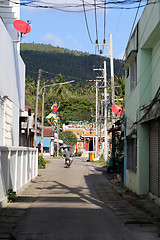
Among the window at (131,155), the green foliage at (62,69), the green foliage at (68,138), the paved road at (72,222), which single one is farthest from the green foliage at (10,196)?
the green foliage at (62,69)

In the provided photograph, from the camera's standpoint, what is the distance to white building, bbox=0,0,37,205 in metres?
11.4

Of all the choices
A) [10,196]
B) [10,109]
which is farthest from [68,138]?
[10,196]

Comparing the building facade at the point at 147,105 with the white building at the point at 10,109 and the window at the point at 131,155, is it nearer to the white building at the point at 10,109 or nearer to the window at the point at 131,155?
the window at the point at 131,155

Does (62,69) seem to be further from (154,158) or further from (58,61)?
(154,158)

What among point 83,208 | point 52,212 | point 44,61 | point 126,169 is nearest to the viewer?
point 52,212

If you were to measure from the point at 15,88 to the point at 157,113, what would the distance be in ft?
31.6

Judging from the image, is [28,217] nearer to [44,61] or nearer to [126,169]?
[126,169]

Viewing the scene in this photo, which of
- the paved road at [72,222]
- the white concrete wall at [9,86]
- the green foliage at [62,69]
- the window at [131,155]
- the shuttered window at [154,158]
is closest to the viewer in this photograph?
the paved road at [72,222]

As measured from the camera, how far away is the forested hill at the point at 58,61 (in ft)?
491

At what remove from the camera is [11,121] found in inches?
688

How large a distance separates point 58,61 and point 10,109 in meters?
147

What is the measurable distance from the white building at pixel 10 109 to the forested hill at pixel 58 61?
123 meters

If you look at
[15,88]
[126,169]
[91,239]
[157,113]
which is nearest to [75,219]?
[91,239]

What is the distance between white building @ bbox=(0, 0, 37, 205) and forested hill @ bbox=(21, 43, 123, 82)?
4828 inches
